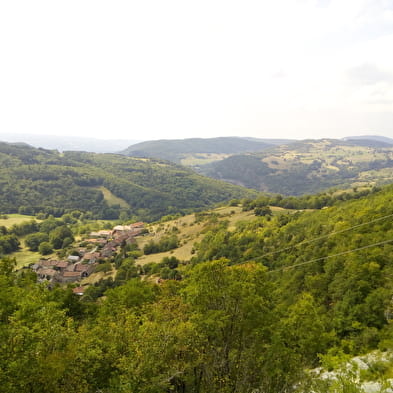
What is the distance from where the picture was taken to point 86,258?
350 feet

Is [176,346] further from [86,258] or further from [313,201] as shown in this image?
[313,201]

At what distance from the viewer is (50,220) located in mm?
150375

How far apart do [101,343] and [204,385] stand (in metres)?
6.21

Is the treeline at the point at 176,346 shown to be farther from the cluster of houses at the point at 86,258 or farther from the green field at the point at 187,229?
the green field at the point at 187,229

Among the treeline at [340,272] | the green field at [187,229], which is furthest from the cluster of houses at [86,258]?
the treeline at [340,272]

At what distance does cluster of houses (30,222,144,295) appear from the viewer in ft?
305

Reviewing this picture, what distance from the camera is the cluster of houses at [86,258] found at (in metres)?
92.9

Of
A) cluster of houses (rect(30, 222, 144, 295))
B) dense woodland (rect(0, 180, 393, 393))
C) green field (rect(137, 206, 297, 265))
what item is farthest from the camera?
green field (rect(137, 206, 297, 265))

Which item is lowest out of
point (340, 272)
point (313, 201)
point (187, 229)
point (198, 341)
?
point (187, 229)

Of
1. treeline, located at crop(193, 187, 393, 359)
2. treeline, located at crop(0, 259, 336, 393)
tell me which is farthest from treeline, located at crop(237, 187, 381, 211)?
treeline, located at crop(0, 259, 336, 393)

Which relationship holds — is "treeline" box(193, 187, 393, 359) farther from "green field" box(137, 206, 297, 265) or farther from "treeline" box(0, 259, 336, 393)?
"green field" box(137, 206, 297, 265)

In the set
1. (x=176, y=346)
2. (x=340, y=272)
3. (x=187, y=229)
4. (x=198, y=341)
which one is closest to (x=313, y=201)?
(x=187, y=229)

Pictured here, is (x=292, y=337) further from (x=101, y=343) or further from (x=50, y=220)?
(x=50, y=220)

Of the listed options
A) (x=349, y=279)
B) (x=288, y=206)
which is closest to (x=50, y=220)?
(x=288, y=206)
